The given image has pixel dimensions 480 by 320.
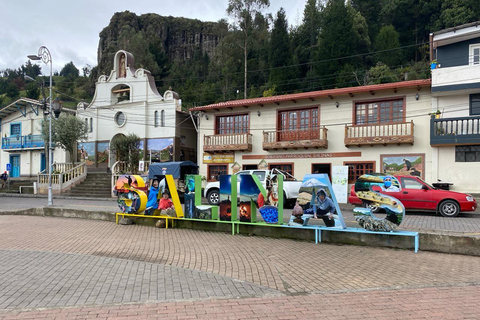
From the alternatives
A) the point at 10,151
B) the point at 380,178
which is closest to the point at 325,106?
the point at 380,178

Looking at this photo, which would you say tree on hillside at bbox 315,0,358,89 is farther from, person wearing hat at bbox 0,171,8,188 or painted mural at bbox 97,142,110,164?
person wearing hat at bbox 0,171,8,188

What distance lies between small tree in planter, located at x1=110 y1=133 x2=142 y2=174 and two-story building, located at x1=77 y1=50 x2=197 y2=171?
607 millimetres

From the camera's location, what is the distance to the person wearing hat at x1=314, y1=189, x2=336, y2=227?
8164 mm

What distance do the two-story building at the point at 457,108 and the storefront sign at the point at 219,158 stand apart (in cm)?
1228

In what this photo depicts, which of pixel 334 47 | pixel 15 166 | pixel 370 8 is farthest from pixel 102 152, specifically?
pixel 370 8

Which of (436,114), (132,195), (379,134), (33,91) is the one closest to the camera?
(132,195)

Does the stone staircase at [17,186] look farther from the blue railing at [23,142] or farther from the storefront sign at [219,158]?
the storefront sign at [219,158]

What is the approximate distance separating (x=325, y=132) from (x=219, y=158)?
770 cm

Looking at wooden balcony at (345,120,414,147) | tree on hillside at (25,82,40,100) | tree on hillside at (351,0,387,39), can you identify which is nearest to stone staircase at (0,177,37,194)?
wooden balcony at (345,120,414,147)

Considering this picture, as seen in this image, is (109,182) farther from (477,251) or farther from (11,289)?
(477,251)

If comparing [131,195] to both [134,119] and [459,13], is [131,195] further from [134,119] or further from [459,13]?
[459,13]

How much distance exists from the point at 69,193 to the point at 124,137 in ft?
19.4

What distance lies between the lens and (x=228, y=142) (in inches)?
936

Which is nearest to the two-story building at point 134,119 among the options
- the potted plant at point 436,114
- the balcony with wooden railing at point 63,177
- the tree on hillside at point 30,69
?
the balcony with wooden railing at point 63,177
